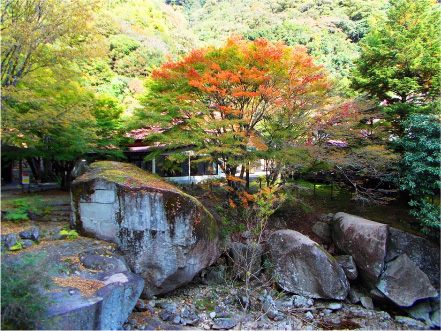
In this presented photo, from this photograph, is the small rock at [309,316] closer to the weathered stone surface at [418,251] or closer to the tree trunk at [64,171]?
the weathered stone surface at [418,251]

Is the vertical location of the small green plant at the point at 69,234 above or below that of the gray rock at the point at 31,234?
below

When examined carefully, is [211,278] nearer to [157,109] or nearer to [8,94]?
[157,109]

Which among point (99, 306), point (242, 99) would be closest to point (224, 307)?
point (99, 306)

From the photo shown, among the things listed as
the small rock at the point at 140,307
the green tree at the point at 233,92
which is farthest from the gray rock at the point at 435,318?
the small rock at the point at 140,307

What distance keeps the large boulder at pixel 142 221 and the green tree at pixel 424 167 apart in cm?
835

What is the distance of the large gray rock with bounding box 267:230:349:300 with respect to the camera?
9148mm

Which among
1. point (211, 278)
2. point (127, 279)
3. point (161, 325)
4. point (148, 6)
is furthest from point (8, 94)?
point (148, 6)

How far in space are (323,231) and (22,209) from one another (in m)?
12.1

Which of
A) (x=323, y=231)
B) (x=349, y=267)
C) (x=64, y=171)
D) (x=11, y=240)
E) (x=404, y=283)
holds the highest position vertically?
(x=64, y=171)

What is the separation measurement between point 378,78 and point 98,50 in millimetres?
12718

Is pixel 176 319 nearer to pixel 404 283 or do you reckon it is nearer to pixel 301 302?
pixel 301 302

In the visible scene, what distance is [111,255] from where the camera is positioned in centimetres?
753

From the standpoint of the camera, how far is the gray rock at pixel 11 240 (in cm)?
697

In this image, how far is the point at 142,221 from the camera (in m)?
8.20
